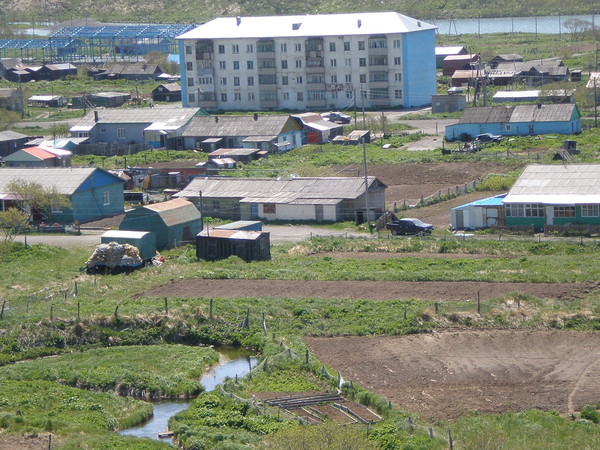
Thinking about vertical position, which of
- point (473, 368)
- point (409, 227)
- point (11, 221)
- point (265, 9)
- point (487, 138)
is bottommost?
point (473, 368)

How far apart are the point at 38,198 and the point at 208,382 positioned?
1766 centimetres

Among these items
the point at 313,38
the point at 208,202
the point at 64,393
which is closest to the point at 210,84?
the point at 313,38

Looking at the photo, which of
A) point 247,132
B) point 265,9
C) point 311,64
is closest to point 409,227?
point 247,132

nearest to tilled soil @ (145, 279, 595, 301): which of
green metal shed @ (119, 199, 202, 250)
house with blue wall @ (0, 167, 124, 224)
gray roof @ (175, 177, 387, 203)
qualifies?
green metal shed @ (119, 199, 202, 250)

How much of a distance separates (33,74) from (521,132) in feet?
160

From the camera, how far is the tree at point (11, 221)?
122 feet

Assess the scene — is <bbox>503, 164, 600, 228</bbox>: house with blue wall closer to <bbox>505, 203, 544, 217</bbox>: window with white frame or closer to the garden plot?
<bbox>505, 203, 544, 217</bbox>: window with white frame

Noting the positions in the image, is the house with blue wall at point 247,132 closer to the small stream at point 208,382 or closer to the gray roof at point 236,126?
the gray roof at point 236,126

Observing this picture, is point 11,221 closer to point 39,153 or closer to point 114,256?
point 114,256

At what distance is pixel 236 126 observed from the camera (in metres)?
57.2

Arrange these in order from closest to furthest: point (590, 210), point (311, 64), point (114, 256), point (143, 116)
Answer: point (114, 256)
point (590, 210)
point (143, 116)
point (311, 64)

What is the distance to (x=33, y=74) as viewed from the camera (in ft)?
305

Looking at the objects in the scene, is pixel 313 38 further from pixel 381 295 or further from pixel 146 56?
pixel 381 295

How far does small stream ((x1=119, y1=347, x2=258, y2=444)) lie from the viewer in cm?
2170
